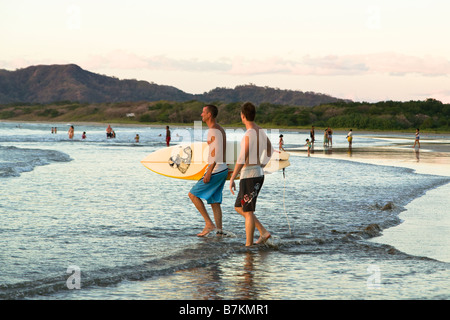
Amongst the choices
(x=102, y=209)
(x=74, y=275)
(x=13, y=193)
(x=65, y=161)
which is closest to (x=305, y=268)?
(x=74, y=275)

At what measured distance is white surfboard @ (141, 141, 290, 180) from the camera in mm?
9820

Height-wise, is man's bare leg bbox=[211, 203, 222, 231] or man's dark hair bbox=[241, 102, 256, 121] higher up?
man's dark hair bbox=[241, 102, 256, 121]

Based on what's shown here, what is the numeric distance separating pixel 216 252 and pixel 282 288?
6.66 feet

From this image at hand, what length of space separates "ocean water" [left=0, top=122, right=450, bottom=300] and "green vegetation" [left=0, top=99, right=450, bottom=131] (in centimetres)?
9041

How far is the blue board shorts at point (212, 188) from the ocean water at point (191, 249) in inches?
26.2

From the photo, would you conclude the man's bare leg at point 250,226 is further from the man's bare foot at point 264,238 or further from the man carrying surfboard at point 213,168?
the man carrying surfboard at point 213,168

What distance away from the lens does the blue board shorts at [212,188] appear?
30.2 feet

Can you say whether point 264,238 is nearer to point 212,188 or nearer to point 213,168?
point 212,188

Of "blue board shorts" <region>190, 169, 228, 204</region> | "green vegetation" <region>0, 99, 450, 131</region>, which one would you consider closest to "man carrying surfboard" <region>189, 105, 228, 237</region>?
"blue board shorts" <region>190, 169, 228, 204</region>

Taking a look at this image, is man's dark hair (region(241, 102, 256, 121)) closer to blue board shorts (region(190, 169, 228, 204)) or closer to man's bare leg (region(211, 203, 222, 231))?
blue board shorts (region(190, 169, 228, 204))

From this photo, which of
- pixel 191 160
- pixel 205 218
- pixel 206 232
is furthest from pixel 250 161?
pixel 191 160

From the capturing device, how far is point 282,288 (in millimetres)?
6469

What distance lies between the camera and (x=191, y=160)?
10383mm
